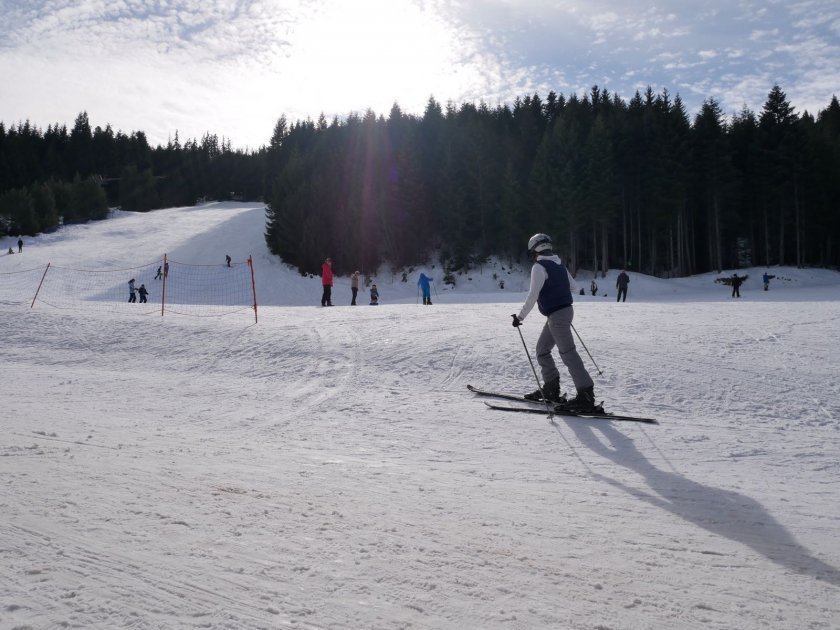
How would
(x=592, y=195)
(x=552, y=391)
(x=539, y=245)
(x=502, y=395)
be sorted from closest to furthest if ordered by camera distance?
(x=539, y=245) → (x=552, y=391) → (x=502, y=395) → (x=592, y=195)

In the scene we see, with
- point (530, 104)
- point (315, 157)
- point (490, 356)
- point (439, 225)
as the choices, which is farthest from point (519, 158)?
point (490, 356)

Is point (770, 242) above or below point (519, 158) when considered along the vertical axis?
below

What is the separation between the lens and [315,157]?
6003 cm

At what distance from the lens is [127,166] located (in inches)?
3762

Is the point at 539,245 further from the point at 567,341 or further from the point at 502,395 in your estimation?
the point at 502,395

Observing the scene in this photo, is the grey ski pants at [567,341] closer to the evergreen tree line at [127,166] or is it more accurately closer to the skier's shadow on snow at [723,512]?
the skier's shadow on snow at [723,512]

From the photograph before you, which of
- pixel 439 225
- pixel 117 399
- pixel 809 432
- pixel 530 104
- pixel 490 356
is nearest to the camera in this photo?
pixel 809 432

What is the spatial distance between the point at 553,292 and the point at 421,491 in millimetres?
3462

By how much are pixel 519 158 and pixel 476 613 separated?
57.4 m

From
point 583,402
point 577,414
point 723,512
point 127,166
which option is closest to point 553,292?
point 583,402

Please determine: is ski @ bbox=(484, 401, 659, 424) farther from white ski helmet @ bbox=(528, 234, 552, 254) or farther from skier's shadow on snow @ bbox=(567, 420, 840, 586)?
white ski helmet @ bbox=(528, 234, 552, 254)

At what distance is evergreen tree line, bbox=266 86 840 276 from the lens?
1802 inches

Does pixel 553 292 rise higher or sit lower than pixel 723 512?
higher

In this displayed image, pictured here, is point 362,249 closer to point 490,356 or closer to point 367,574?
point 490,356
